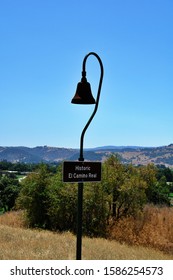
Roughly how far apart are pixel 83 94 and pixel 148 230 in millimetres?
17692

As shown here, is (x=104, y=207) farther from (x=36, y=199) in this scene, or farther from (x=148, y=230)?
(x=36, y=199)

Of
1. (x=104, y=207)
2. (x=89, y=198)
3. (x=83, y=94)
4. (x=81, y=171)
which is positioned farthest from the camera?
(x=104, y=207)

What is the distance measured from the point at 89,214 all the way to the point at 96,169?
17834mm

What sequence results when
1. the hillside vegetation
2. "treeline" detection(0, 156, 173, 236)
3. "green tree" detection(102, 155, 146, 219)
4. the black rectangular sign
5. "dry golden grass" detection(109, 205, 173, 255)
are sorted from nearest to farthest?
the black rectangular sign < "dry golden grass" detection(109, 205, 173, 255) < the hillside vegetation < "treeline" detection(0, 156, 173, 236) < "green tree" detection(102, 155, 146, 219)

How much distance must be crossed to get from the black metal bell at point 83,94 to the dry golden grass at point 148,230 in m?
15.4

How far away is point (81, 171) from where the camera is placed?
691 centimetres

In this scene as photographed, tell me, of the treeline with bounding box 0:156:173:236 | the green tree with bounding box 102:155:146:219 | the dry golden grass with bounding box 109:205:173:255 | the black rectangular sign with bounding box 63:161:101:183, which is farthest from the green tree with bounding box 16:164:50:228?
the black rectangular sign with bounding box 63:161:101:183

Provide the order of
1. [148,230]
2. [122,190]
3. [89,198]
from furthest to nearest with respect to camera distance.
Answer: [122,190] → [89,198] → [148,230]

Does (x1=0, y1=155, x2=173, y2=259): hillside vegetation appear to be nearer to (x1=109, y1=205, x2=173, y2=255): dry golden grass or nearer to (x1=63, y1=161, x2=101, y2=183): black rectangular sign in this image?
(x1=109, y1=205, x2=173, y2=255): dry golden grass

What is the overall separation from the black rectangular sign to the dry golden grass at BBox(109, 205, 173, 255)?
15.0 metres

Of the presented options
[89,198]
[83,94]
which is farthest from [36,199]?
[83,94]

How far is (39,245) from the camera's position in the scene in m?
13.0

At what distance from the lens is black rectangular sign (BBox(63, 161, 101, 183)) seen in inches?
266
